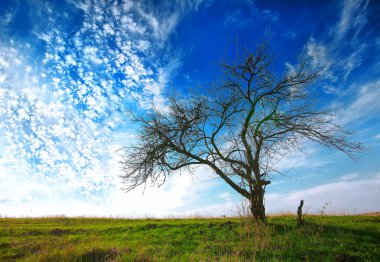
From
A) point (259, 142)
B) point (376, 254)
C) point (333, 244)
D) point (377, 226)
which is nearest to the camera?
point (376, 254)

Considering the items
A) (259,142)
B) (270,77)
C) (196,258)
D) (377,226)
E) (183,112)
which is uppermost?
(270,77)

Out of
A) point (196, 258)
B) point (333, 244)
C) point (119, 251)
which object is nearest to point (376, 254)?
point (333, 244)

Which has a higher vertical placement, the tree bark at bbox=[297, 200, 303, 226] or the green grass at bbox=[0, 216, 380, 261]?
the tree bark at bbox=[297, 200, 303, 226]

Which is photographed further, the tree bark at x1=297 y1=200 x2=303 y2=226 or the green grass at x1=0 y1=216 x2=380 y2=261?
the tree bark at x1=297 y1=200 x2=303 y2=226

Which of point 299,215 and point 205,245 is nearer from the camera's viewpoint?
point 205,245

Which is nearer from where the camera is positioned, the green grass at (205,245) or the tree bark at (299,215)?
the green grass at (205,245)

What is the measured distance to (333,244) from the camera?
10.8 m

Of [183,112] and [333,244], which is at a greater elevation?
[183,112]

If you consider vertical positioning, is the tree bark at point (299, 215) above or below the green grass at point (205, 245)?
above

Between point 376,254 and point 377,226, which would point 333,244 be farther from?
point 377,226

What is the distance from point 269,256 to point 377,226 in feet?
31.3

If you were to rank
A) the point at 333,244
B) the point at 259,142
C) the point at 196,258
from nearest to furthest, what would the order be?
the point at 196,258, the point at 333,244, the point at 259,142

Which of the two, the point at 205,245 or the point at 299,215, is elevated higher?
the point at 299,215

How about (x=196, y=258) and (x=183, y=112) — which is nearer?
(x=196, y=258)
